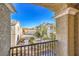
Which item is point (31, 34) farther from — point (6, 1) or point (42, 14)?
point (6, 1)

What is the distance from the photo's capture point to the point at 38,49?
77.1 inches

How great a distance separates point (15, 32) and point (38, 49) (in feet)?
1.33

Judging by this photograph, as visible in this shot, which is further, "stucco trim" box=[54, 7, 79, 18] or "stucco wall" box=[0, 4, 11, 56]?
"stucco trim" box=[54, 7, 79, 18]

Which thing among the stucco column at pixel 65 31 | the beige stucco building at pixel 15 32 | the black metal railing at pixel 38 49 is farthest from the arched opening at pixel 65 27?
the beige stucco building at pixel 15 32

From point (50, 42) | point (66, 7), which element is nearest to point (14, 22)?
point (50, 42)

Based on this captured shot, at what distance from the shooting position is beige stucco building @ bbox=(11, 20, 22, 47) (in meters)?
1.87

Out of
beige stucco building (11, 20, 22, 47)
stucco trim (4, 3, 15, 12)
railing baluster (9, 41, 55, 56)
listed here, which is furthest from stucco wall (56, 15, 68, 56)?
stucco trim (4, 3, 15, 12)

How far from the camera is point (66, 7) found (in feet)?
6.37

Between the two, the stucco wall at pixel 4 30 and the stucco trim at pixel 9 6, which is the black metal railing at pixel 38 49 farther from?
the stucco trim at pixel 9 6

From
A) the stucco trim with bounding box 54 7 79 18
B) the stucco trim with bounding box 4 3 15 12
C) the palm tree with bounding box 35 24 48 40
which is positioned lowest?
the palm tree with bounding box 35 24 48 40

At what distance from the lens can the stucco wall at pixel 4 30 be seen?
5.98ft

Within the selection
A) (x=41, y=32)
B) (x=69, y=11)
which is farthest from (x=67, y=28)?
(x=41, y=32)

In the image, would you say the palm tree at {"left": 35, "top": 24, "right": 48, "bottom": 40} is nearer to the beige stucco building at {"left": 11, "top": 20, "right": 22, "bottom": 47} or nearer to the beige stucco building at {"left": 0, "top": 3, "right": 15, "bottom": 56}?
the beige stucco building at {"left": 11, "top": 20, "right": 22, "bottom": 47}

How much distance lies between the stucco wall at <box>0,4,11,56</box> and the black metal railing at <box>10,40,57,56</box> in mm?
153
